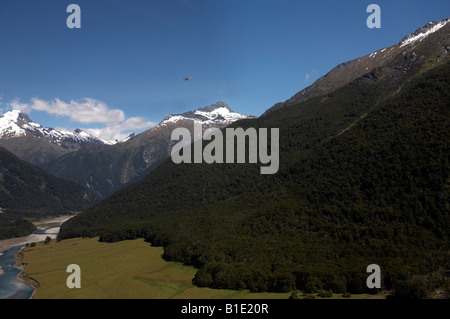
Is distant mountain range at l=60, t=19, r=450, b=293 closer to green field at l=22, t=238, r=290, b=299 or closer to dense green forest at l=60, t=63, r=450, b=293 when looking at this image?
dense green forest at l=60, t=63, r=450, b=293

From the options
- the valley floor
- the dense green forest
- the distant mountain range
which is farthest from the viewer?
the valley floor

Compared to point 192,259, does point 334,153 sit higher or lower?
higher

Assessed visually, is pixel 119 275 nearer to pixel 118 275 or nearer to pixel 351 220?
pixel 118 275

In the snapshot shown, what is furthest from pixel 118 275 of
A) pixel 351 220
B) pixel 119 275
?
pixel 351 220

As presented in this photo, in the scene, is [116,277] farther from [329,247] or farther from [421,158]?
[421,158]

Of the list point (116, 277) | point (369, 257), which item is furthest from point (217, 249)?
point (369, 257)

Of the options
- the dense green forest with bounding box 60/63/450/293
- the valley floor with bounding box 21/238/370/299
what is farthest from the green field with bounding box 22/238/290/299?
the dense green forest with bounding box 60/63/450/293

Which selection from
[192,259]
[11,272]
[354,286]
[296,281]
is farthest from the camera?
[11,272]

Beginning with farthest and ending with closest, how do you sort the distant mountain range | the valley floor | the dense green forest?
the valley floor
the dense green forest
the distant mountain range
